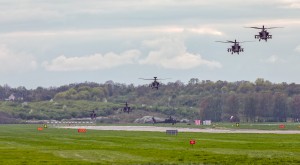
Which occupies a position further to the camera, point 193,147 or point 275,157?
point 193,147

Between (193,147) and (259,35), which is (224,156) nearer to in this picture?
(193,147)

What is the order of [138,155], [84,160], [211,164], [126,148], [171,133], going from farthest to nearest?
[171,133], [126,148], [138,155], [84,160], [211,164]

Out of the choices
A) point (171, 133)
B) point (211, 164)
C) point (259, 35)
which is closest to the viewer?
point (211, 164)

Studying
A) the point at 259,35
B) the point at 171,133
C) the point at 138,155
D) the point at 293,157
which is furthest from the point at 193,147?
the point at 171,133

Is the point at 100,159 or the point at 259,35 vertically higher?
the point at 259,35

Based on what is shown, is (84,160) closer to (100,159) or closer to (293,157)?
(100,159)

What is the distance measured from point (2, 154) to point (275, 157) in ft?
84.2

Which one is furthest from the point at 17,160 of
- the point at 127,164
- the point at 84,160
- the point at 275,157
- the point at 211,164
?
the point at 275,157

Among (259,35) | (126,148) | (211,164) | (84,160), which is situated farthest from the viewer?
(259,35)

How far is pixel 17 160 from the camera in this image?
78500 mm

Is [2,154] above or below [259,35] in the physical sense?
below

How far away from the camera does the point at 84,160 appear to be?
7850 centimetres

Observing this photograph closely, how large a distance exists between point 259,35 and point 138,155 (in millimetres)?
49256

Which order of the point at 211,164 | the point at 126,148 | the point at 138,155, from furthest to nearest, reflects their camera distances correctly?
the point at 126,148 < the point at 138,155 < the point at 211,164
